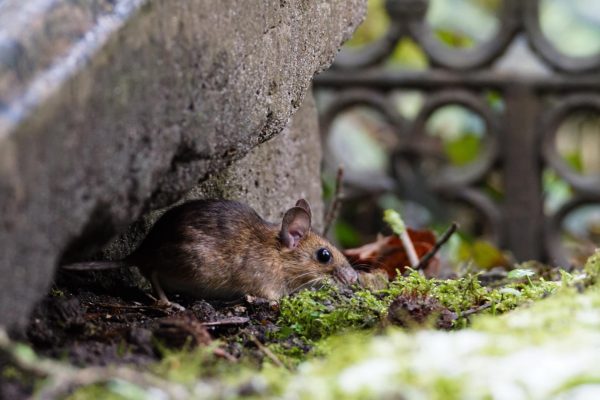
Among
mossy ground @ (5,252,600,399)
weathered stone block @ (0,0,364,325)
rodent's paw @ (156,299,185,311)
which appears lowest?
rodent's paw @ (156,299,185,311)

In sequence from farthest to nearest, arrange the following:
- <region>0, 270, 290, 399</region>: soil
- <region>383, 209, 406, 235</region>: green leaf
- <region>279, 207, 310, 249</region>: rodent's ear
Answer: <region>383, 209, 406, 235</region>: green leaf < <region>279, 207, 310, 249</region>: rodent's ear < <region>0, 270, 290, 399</region>: soil

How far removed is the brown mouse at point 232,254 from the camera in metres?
3.63

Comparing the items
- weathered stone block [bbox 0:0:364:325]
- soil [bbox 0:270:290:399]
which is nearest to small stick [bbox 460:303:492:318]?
soil [bbox 0:270:290:399]

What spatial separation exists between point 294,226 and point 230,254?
414 millimetres

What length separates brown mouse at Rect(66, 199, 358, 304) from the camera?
363cm

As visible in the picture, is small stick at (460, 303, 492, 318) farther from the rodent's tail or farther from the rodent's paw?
the rodent's tail

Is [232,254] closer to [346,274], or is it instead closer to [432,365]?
[346,274]

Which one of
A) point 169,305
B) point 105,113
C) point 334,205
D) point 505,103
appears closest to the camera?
point 105,113

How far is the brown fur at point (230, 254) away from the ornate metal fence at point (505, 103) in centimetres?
277

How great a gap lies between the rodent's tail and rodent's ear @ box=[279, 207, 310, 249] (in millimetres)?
869

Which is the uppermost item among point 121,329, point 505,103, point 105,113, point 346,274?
point 105,113

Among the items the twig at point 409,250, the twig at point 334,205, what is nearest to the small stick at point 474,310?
the twig at point 409,250

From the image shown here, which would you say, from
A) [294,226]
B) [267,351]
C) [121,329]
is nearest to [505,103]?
[294,226]

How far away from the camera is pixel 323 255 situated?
4457mm
